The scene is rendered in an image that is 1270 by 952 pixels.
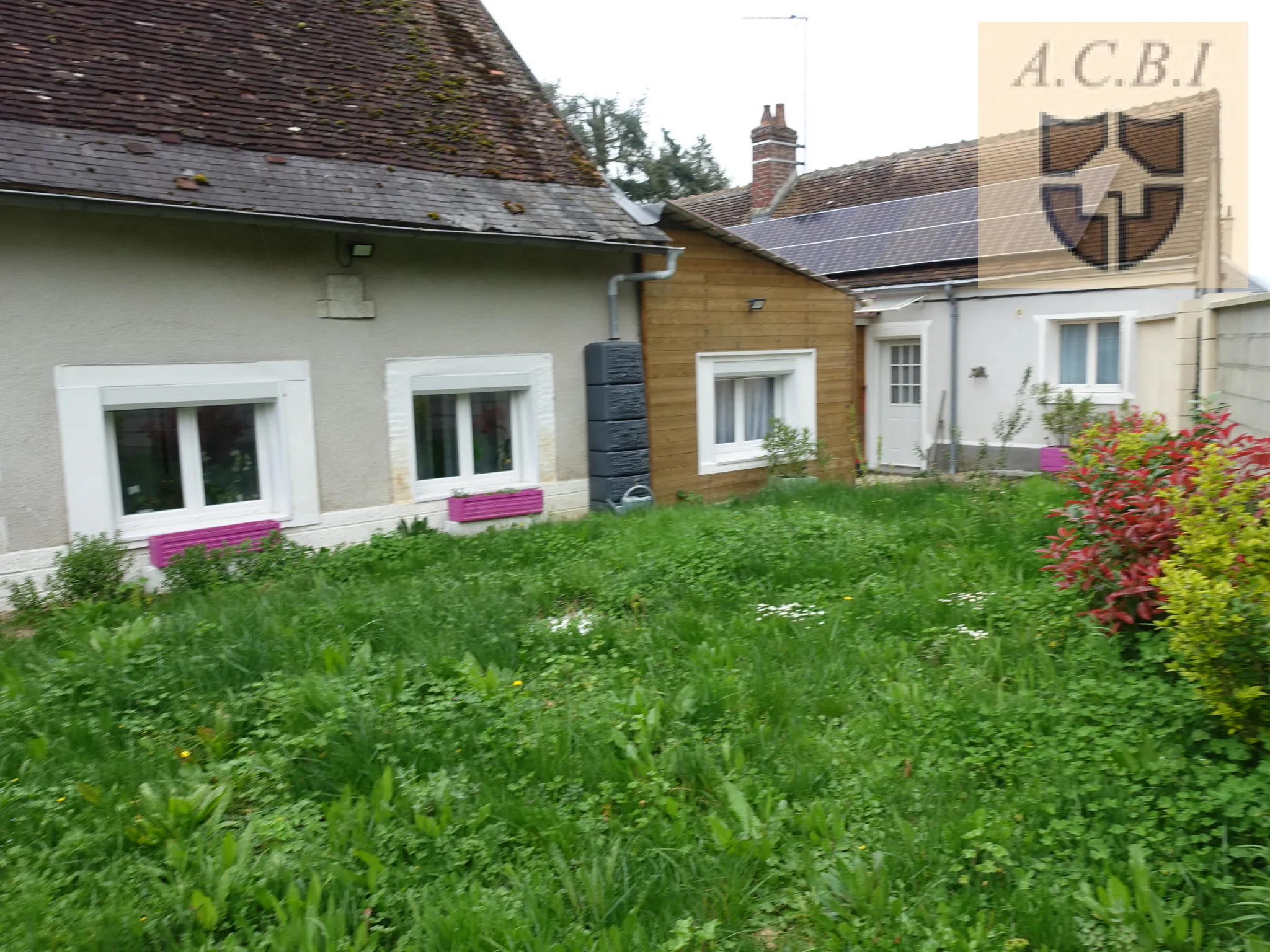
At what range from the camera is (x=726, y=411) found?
447 inches

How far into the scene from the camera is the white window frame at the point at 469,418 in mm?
8461

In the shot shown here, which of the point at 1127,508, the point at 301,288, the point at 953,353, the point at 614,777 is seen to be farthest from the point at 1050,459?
the point at 614,777

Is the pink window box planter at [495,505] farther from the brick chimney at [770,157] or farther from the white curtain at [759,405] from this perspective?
the brick chimney at [770,157]

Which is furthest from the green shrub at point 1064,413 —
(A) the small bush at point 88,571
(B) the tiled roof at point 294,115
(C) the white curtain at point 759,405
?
(A) the small bush at point 88,571

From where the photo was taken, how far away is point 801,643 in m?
4.91

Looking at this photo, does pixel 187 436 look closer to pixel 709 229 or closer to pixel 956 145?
pixel 709 229

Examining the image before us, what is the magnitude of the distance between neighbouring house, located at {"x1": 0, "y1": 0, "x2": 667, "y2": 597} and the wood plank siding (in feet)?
1.39

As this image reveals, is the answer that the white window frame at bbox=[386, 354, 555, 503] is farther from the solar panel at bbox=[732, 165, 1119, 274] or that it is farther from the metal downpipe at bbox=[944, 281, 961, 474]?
the solar panel at bbox=[732, 165, 1119, 274]

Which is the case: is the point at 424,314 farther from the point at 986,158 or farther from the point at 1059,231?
the point at 986,158

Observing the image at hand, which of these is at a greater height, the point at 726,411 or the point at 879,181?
the point at 879,181

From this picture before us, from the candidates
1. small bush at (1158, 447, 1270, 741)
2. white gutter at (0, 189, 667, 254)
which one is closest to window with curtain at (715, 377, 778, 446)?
white gutter at (0, 189, 667, 254)

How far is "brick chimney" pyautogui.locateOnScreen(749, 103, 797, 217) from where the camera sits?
20984mm

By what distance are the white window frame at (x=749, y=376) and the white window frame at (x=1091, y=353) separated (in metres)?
4.33

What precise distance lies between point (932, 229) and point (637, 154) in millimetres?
24983
